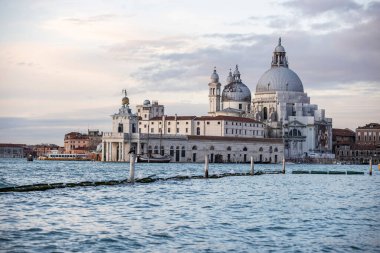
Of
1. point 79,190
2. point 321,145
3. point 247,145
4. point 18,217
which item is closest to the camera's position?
point 18,217

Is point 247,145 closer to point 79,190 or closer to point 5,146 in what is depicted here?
point 5,146

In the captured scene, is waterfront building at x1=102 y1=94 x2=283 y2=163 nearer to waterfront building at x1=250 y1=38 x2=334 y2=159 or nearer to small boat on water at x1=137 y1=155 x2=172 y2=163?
small boat on water at x1=137 y1=155 x2=172 y2=163

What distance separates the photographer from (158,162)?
10044 centimetres

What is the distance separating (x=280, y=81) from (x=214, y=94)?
12.8 m

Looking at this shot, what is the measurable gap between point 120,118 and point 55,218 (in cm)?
8188

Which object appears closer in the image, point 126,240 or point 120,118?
point 126,240

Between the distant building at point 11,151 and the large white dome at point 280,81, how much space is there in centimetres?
6363

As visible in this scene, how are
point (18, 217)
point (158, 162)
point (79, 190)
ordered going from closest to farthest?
point (18, 217) → point (79, 190) → point (158, 162)

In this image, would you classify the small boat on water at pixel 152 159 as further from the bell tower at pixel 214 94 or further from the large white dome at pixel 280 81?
the large white dome at pixel 280 81

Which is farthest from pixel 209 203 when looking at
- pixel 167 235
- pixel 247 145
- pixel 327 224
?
pixel 247 145

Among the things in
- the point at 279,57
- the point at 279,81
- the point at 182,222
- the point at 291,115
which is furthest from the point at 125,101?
the point at 182,222

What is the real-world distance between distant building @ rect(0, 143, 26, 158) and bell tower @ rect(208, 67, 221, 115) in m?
54.6

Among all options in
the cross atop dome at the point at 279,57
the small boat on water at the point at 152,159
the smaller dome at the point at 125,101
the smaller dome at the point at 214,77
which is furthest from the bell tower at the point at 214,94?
the small boat on water at the point at 152,159

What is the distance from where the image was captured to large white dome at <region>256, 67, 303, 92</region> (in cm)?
12938
